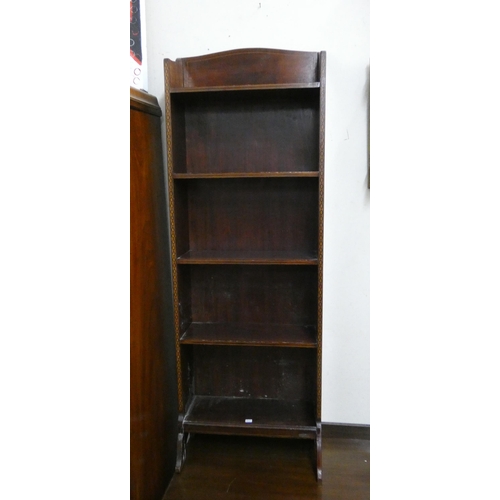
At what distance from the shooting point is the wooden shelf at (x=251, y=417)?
1.55 m

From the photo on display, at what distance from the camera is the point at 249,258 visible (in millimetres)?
1551

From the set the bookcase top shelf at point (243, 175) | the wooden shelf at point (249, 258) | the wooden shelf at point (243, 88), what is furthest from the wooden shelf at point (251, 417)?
the wooden shelf at point (243, 88)

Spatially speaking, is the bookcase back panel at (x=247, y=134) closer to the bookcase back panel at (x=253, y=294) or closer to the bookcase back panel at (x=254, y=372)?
the bookcase back panel at (x=253, y=294)

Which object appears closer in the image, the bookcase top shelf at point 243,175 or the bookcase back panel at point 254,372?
the bookcase top shelf at point 243,175

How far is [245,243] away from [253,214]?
0.12 m

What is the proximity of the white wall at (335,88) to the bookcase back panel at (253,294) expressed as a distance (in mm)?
105

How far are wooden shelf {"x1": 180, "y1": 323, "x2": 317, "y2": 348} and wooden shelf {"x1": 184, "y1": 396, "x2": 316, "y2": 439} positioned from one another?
30cm

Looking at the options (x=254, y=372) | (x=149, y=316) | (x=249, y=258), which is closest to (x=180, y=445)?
(x=254, y=372)

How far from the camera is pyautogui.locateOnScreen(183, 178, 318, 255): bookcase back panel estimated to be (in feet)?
5.55

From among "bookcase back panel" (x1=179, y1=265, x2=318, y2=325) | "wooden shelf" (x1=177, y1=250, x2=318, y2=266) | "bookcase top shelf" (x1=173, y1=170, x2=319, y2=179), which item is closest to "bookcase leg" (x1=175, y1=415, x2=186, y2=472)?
"bookcase back panel" (x1=179, y1=265, x2=318, y2=325)

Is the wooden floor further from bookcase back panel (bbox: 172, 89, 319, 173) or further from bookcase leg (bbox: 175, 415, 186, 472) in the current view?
bookcase back panel (bbox: 172, 89, 319, 173)

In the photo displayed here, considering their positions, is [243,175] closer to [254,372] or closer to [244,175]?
[244,175]
